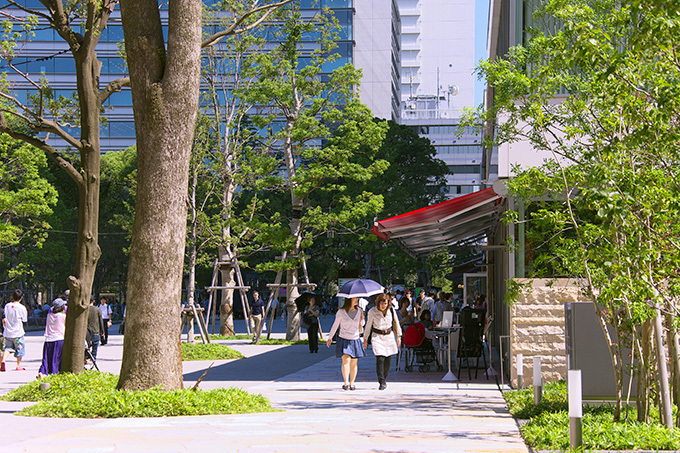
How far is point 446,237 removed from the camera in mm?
22156

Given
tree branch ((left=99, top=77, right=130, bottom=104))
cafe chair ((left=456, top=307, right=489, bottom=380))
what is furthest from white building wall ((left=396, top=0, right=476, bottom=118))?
tree branch ((left=99, top=77, right=130, bottom=104))

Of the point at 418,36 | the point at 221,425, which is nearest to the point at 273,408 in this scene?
the point at 221,425

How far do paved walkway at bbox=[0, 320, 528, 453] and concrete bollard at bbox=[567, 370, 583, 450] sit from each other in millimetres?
615

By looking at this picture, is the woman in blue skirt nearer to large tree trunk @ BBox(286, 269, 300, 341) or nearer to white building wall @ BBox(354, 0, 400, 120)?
large tree trunk @ BBox(286, 269, 300, 341)

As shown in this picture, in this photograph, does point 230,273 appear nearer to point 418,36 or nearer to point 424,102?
point 424,102

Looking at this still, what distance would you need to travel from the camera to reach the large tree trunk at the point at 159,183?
36.6 feet

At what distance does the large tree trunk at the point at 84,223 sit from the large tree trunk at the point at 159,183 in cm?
194

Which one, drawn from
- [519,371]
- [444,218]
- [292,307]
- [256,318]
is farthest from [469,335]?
[256,318]

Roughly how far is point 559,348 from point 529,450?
653 cm

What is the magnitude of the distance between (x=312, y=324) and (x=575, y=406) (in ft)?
64.3

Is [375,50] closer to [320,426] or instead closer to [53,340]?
[53,340]

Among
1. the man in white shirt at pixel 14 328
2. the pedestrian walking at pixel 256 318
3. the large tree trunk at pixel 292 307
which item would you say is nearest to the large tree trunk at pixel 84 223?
the man in white shirt at pixel 14 328

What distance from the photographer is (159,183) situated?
11.2 m

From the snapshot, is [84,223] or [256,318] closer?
[84,223]
